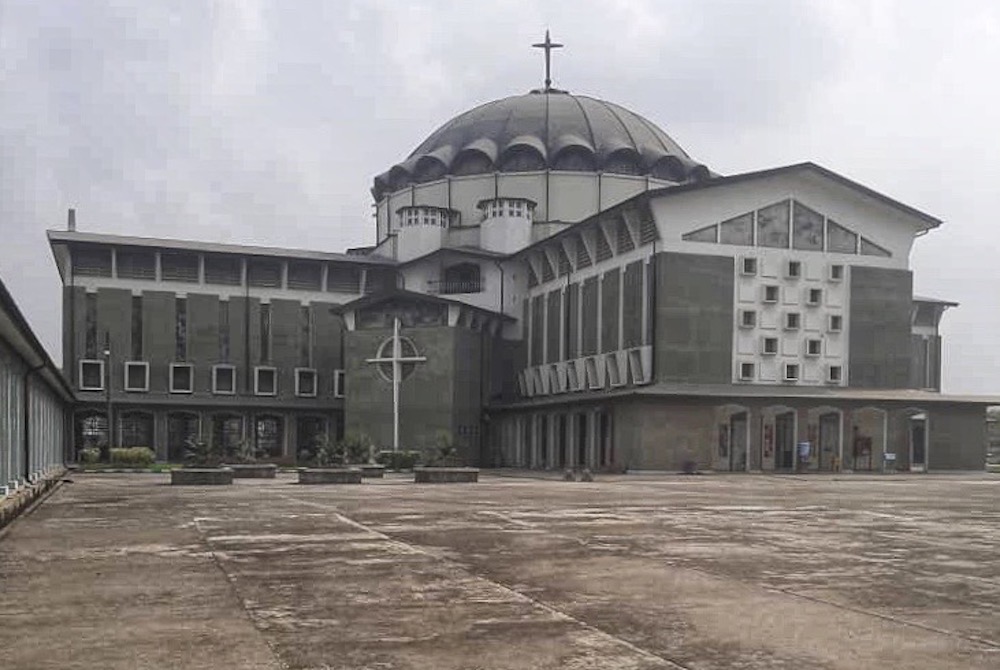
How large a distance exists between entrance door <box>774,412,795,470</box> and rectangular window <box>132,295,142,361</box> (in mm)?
34218

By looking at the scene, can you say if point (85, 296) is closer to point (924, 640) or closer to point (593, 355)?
point (593, 355)

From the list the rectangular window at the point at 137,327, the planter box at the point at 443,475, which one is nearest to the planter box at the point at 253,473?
the planter box at the point at 443,475

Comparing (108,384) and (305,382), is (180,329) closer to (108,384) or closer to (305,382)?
(108,384)

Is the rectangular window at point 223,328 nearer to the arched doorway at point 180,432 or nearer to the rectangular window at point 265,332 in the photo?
the rectangular window at point 265,332

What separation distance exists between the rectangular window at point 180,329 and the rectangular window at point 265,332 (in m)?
4.20

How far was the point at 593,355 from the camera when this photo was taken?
170ft

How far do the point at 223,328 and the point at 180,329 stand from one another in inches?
91.7

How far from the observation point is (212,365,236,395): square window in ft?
198

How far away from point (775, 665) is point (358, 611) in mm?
3333

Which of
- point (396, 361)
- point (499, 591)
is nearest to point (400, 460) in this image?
point (396, 361)

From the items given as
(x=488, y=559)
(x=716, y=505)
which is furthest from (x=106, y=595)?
(x=716, y=505)

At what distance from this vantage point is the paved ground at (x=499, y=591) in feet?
22.6

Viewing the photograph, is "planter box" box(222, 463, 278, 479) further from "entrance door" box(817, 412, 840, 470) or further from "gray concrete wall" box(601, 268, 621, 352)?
"entrance door" box(817, 412, 840, 470)

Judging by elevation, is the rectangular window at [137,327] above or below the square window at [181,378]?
above
